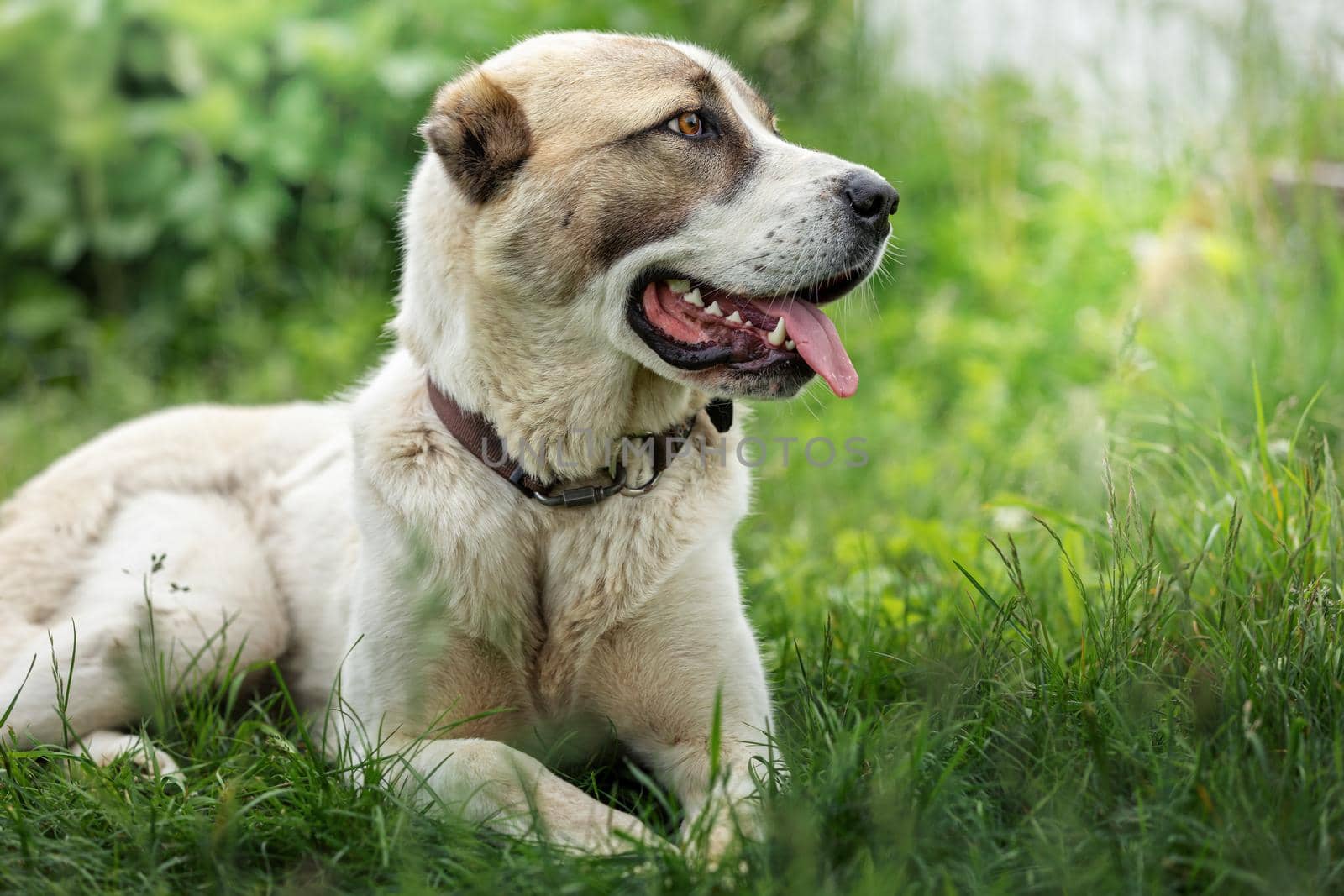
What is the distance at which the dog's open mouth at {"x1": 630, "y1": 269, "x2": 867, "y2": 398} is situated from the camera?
2596 millimetres

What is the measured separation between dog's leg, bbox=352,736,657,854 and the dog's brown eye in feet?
4.42

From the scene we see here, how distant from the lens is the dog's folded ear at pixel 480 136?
2633mm

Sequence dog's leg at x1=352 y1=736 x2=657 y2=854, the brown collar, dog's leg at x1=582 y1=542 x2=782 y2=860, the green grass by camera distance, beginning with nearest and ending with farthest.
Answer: the green grass < dog's leg at x1=352 y1=736 x2=657 y2=854 < dog's leg at x1=582 y1=542 x2=782 y2=860 < the brown collar

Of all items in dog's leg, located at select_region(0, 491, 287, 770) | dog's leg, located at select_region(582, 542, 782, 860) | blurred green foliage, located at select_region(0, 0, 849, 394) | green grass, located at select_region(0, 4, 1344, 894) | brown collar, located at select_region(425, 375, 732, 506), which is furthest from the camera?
blurred green foliage, located at select_region(0, 0, 849, 394)

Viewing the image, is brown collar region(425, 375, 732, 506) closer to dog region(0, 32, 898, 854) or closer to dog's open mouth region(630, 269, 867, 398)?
dog region(0, 32, 898, 854)

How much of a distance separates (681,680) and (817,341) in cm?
77

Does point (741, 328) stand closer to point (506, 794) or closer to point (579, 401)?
point (579, 401)

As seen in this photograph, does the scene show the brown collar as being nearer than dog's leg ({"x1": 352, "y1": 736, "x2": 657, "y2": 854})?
No

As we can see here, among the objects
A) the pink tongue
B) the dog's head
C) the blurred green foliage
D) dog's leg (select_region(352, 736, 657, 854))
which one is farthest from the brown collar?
the blurred green foliage

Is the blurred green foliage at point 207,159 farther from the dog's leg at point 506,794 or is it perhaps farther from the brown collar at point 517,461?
the dog's leg at point 506,794

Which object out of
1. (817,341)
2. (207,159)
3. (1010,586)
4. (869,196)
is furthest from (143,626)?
(207,159)

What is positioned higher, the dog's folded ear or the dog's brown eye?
the dog's brown eye

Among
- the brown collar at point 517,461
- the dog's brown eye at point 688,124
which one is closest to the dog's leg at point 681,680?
the brown collar at point 517,461

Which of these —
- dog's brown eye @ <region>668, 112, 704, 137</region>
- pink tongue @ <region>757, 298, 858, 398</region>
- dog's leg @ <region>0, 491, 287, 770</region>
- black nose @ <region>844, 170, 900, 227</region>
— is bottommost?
dog's leg @ <region>0, 491, 287, 770</region>
